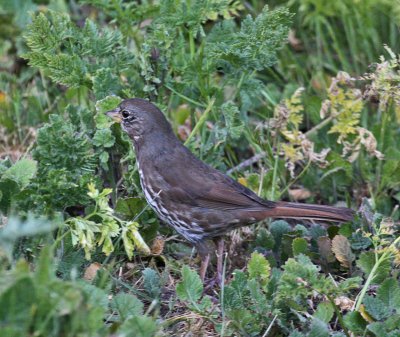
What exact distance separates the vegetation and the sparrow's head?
0.29 feet

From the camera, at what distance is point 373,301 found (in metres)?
4.02

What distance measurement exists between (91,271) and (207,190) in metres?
0.92

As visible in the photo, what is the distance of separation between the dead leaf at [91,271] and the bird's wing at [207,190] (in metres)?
0.72

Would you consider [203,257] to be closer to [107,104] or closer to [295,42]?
[107,104]

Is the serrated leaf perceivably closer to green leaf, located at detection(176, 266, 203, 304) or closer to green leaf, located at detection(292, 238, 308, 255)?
green leaf, located at detection(292, 238, 308, 255)

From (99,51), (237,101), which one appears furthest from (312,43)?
(99,51)

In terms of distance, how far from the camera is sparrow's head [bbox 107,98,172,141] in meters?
5.01

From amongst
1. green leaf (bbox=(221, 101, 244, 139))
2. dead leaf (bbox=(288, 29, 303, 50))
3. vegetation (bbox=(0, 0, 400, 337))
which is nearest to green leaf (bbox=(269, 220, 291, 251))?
vegetation (bbox=(0, 0, 400, 337))

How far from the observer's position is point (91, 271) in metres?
4.35

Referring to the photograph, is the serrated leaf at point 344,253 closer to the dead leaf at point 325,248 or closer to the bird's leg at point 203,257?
the dead leaf at point 325,248

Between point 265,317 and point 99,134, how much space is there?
4.94 ft

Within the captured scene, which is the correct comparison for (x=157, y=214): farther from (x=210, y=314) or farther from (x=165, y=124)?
(x=210, y=314)

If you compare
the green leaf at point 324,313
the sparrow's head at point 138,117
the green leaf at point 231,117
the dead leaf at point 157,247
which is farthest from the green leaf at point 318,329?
the sparrow's head at point 138,117

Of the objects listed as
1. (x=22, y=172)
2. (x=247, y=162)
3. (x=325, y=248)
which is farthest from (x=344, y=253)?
(x=22, y=172)
